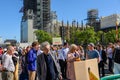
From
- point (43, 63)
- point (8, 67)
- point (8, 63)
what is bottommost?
point (8, 67)

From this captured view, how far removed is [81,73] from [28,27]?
6956 inches

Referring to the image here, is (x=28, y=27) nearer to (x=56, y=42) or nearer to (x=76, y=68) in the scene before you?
(x=56, y=42)

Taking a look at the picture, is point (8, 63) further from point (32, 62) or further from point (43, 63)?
point (43, 63)

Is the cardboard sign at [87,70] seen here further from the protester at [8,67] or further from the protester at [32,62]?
the protester at [32,62]

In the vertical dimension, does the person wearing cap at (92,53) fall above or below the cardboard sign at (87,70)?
above

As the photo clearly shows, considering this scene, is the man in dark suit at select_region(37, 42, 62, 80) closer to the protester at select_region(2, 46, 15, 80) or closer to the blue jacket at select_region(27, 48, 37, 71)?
the protester at select_region(2, 46, 15, 80)

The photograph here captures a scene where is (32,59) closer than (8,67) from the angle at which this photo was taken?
No

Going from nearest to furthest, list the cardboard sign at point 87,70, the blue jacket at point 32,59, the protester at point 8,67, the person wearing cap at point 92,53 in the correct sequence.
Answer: the cardboard sign at point 87,70 < the protester at point 8,67 < the blue jacket at point 32,59 < the person wearing cap at point 92,53


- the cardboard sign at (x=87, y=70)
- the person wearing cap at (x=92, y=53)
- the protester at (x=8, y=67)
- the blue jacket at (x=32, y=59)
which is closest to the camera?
the cardboard sign at (x=87, y=70)

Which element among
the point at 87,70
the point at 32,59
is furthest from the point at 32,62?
the point at 87,70

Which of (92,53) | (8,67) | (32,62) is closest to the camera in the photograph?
(8,67)

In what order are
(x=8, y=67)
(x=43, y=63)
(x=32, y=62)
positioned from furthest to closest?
1. (x=32, y=62)
2. (x=8, y=67)
3. (x=43, y=63)

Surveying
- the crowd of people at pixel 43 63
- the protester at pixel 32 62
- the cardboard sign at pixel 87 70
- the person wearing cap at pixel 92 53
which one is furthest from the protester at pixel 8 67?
the person wearing cap at pixel 92 53

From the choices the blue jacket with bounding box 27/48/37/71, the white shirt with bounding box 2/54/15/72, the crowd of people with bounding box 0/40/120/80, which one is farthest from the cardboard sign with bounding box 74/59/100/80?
the blue jacket with bounding box 27/48/37/71
